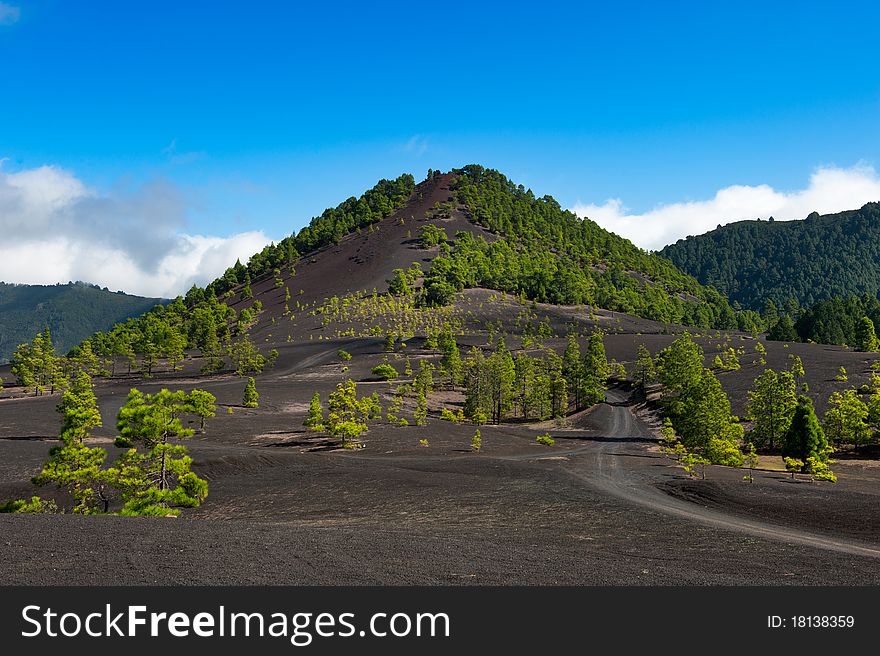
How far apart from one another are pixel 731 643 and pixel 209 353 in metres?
130

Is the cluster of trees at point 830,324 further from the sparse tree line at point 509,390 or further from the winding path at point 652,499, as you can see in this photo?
the winding path at point 652,499

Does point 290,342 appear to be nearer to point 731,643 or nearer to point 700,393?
point 700,393

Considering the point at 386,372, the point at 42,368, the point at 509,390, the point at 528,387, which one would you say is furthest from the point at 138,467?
the point at 42,368

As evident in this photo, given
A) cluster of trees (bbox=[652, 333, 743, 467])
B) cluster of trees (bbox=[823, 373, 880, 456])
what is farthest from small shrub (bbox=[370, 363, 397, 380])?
cluster of trees (bbox=[823, 373, 880, 456])

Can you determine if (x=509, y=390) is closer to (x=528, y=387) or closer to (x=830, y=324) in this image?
(x=528, y=387)

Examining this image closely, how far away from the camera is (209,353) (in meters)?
128

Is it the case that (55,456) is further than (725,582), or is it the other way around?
(55,456)

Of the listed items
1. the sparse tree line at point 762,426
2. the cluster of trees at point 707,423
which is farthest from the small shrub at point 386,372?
the cluster of trees at point 707,423

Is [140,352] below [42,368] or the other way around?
the other way around

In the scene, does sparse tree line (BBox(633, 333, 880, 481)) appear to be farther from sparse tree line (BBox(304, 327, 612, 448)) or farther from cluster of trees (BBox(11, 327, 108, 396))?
cluster of trees (BBox(11, 327, 108, 396))

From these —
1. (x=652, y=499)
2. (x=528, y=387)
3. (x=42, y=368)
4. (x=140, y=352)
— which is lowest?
(x=652, y=499)

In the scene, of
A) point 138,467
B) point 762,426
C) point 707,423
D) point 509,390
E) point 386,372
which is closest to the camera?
point 138,467

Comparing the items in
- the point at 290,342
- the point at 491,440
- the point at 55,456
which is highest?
the point at 290,342

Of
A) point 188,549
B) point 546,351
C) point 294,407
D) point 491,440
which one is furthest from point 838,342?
point 188,549
